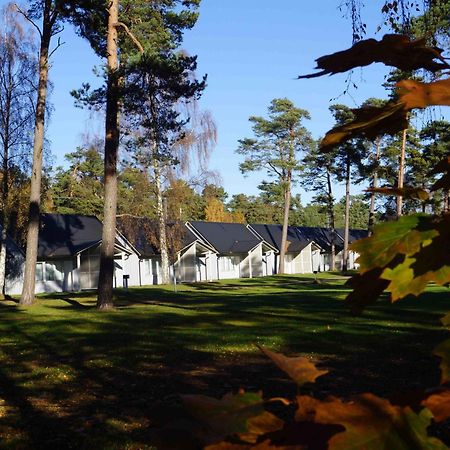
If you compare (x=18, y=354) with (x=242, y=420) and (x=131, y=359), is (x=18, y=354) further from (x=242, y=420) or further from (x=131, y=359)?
(x=242, y=420)

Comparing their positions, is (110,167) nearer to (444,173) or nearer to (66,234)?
(444,173)

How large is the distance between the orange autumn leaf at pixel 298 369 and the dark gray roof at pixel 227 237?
4848cm

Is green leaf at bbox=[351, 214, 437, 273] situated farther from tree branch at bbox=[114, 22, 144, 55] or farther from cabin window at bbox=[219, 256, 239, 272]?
cabin window at bbox=[219, 256, 239, 272]

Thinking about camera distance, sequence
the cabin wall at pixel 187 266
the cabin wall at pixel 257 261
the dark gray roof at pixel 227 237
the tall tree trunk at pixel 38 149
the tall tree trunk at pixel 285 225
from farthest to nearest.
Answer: the cabin wall at pixel 257 261, the tall tree trunk at pixel 285 225, the dark gray roof at pixel 227 237, the cabin wall at pixel 187 266, the tall tree trunk at pixel 38 149

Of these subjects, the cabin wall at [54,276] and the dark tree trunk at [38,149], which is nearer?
the dark tree trunk at [38,149]

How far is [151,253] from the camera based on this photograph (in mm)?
43156

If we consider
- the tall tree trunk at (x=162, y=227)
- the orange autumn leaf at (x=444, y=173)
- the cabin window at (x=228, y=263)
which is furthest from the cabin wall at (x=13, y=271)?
the orange autumn leaf at (x=444, y=173)

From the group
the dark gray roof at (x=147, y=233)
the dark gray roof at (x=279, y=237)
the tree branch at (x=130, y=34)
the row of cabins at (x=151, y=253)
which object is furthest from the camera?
the dark gray roof at (x=279, y=237)

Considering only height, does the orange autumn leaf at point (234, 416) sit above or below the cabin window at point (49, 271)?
below

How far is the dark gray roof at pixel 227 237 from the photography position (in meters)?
50.5

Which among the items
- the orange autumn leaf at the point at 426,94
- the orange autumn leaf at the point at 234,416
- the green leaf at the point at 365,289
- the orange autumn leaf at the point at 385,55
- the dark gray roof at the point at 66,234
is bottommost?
the orange autumn leaf at the point at 234,416

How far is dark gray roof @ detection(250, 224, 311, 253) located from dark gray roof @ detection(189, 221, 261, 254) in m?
2.06

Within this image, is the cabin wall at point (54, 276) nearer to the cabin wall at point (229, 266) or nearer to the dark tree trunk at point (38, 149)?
the dark tree trunk at point (38, 149)

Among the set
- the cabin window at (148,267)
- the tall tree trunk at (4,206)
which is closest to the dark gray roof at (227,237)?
the cabin window at (148,267)
